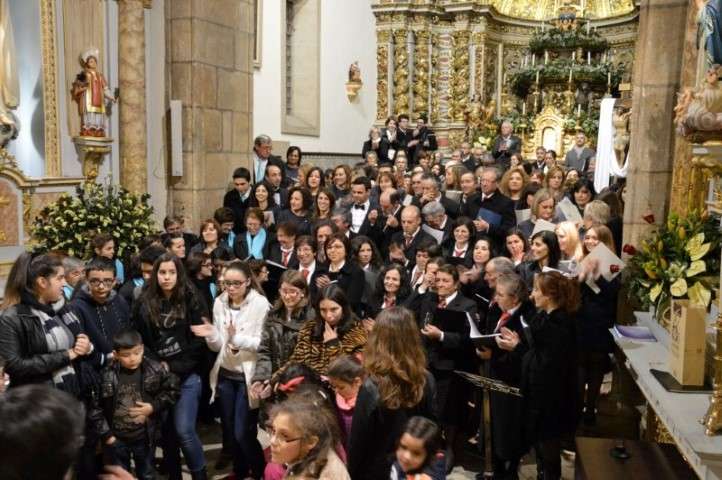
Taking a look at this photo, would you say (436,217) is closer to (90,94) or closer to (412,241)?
(412,241)

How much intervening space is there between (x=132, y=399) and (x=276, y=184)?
4.36 metres

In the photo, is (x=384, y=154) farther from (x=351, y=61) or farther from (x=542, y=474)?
(x=542, y=474)

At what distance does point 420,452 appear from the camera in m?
3.01

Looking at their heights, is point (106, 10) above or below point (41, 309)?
above

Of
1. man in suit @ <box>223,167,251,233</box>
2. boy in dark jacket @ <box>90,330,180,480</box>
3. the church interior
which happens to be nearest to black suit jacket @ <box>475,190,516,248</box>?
the church interior

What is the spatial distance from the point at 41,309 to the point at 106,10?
538 centimetres

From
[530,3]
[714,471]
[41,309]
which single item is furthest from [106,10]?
[530,3]

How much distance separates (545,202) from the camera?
6.38 metres

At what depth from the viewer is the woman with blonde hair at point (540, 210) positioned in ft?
21.0

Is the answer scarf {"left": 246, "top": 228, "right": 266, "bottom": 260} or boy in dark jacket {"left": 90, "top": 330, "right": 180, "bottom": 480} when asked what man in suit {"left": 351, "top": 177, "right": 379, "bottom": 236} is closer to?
scarf {"left": 246, "top": 228, "right": 266, "bottom": 260}

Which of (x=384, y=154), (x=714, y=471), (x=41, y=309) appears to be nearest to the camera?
(x=714, y=471)

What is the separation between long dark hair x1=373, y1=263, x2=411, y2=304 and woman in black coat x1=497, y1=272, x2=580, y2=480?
953 mm

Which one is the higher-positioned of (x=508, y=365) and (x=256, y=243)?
(x=256, y=243)

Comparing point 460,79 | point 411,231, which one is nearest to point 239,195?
point 411,231
